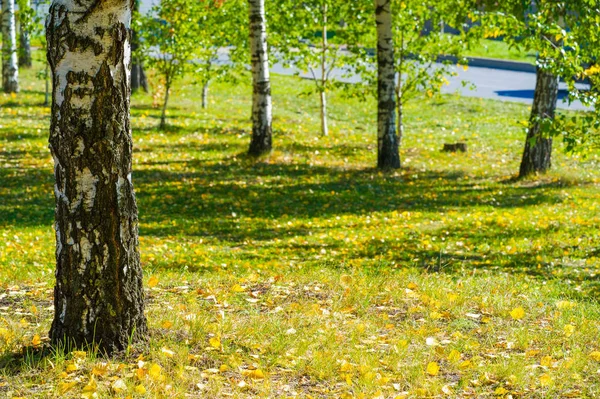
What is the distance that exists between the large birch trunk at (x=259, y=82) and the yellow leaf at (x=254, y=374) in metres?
11.4

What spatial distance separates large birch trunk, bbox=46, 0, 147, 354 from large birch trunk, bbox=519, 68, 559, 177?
1107cm

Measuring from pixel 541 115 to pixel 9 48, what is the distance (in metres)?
13.7

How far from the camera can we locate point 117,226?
177 inches


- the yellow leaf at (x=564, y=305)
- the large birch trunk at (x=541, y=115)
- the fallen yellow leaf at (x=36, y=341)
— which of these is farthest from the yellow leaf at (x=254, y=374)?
the large birch trunk at (x=541, y=115)

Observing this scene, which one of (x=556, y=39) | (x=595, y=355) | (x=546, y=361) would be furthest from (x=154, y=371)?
(x=556, y=39)

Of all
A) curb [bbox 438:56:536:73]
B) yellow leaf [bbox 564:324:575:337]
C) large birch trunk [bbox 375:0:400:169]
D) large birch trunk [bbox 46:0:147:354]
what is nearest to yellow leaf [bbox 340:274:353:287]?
yellow leaf [bbox 564:324:575:337]

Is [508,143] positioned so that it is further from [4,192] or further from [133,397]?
[133,397]

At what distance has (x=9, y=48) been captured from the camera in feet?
66.1

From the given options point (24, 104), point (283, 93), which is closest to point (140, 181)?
point (24, 104)

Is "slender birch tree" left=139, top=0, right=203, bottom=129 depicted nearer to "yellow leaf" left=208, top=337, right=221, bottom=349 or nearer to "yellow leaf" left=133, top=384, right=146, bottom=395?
"yellow leaf" left=208, top=337, right=221, bottom=349

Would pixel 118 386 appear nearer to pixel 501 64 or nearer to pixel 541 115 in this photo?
pixel 541 115

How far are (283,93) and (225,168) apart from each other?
1316 cm

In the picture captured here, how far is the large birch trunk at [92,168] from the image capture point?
430cm

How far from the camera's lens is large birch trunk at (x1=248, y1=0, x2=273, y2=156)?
1527 centimetres
